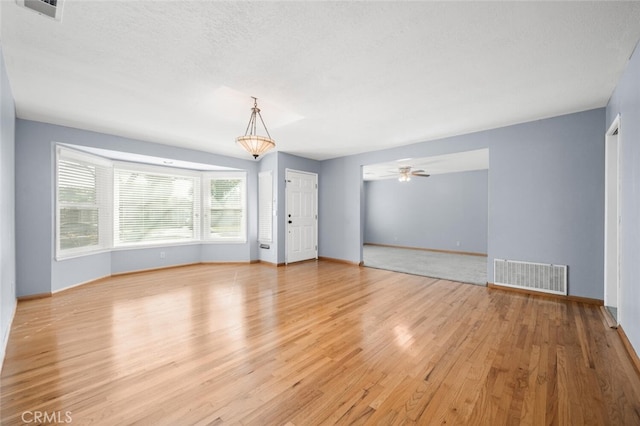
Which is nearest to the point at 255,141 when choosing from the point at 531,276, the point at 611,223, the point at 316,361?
the point at 316,361

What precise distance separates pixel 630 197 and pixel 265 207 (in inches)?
231

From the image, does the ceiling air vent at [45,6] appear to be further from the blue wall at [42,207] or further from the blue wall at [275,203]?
the blue wall at [275,203]

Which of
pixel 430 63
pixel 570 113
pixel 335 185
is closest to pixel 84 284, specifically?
pixel 335 185

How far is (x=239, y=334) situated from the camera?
8.73ft

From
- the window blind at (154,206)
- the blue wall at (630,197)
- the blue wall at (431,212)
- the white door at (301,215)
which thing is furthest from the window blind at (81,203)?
the blue wall at (431,212)

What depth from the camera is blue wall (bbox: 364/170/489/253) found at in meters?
7.87

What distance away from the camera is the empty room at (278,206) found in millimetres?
1775

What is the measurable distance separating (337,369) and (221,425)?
0.91 meters

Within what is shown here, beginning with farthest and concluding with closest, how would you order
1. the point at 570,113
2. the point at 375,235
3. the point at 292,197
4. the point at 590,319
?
1. the point at 375,235
2. the point at 292,197
3. the point at 570,113
4. the point at 590,319

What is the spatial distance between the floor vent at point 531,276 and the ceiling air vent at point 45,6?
5777 mm

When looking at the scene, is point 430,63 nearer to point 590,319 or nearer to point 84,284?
point 590,319

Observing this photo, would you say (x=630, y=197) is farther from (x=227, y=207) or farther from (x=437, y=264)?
(x=227, y=207)

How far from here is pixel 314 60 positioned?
2340 mm

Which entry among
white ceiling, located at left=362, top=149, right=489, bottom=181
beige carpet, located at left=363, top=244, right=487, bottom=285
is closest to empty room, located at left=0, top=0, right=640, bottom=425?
beige carpet, located at left=363, top=244, right=487, bottom=285
